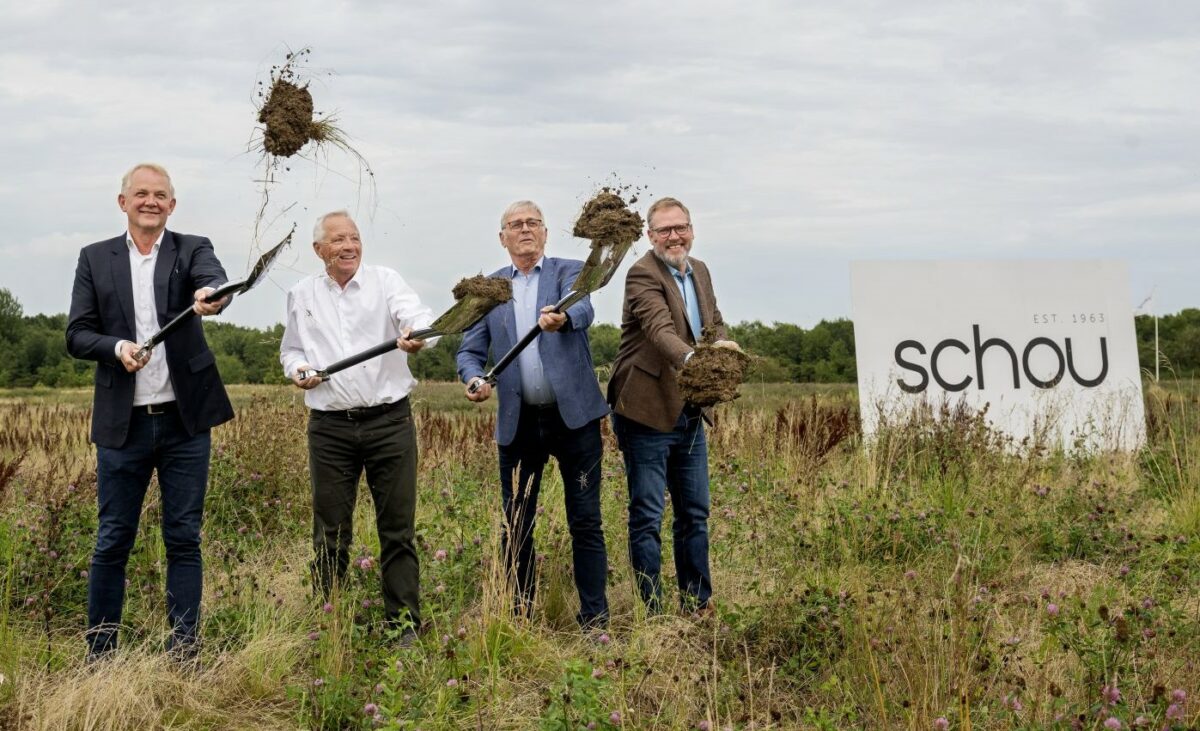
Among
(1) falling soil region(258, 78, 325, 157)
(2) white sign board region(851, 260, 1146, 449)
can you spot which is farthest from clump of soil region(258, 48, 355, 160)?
(2) white sign board region(851, 260, 1146, 449)

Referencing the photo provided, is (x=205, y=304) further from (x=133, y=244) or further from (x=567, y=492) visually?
(x=567, y=492)

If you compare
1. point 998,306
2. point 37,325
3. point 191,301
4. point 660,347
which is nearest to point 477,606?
point 660,347

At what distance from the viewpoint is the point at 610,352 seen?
56.0 ft

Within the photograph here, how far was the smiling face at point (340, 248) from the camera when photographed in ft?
15.8

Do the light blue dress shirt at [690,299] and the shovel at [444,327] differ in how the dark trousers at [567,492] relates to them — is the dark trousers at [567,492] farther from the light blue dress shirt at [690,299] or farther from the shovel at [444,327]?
the light blue dress shirt at [690,299]

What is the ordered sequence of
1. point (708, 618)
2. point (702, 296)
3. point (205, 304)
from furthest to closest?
point (702, 296) < point (205, 304) < point (708, 618)

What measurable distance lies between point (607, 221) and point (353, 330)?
3.88 ft

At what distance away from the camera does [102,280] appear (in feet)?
15.4

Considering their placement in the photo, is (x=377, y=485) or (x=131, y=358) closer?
(x=131, y=358)

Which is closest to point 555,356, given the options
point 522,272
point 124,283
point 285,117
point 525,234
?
point 522,272

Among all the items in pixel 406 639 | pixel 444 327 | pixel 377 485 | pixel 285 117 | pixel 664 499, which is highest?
pixel 285 117

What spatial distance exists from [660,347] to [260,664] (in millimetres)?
2041

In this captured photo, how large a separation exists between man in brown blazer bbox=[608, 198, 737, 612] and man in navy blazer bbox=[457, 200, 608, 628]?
17 centimetres

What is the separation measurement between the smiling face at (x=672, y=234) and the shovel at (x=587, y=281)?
0.18 metres
